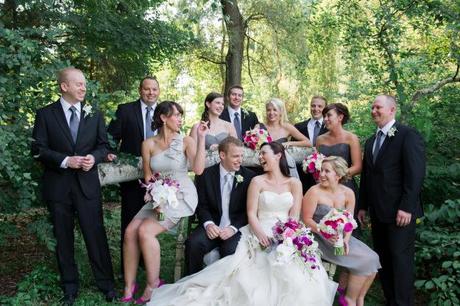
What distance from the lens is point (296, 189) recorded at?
209 inches

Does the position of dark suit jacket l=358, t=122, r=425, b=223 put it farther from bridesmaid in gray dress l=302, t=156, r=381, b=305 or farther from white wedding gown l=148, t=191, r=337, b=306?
white wedding gown l=148, t=191, r=337, b=306

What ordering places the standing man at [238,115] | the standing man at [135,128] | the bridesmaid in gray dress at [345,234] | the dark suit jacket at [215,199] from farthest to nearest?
the standing man at [238,115]
the standing man at [135,128]
the dark suit jacket at [215,199]
the bridesmaid in gray dress at [345,234]

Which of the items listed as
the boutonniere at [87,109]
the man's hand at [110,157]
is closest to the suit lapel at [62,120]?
the boutonniere at [87,109]

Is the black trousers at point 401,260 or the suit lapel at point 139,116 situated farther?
the suit lapel at point 139,116

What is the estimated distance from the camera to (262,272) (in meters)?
4.87

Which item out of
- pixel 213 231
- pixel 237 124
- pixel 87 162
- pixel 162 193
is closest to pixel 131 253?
pixel 162 193

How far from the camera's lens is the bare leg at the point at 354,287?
4984mm

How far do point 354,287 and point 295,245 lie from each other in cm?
83

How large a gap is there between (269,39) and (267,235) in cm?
814

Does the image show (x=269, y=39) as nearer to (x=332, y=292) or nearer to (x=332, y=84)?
(x=332, y=84)

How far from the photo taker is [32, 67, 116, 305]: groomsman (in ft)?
15.8

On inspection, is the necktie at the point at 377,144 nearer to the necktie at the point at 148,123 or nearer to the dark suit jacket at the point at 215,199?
the dark suit jacket at the point at 215,199

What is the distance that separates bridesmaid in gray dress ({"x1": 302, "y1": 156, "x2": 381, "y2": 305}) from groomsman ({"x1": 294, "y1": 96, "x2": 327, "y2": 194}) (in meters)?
1.02

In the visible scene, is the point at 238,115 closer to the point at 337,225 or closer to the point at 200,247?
the point at 200,247
